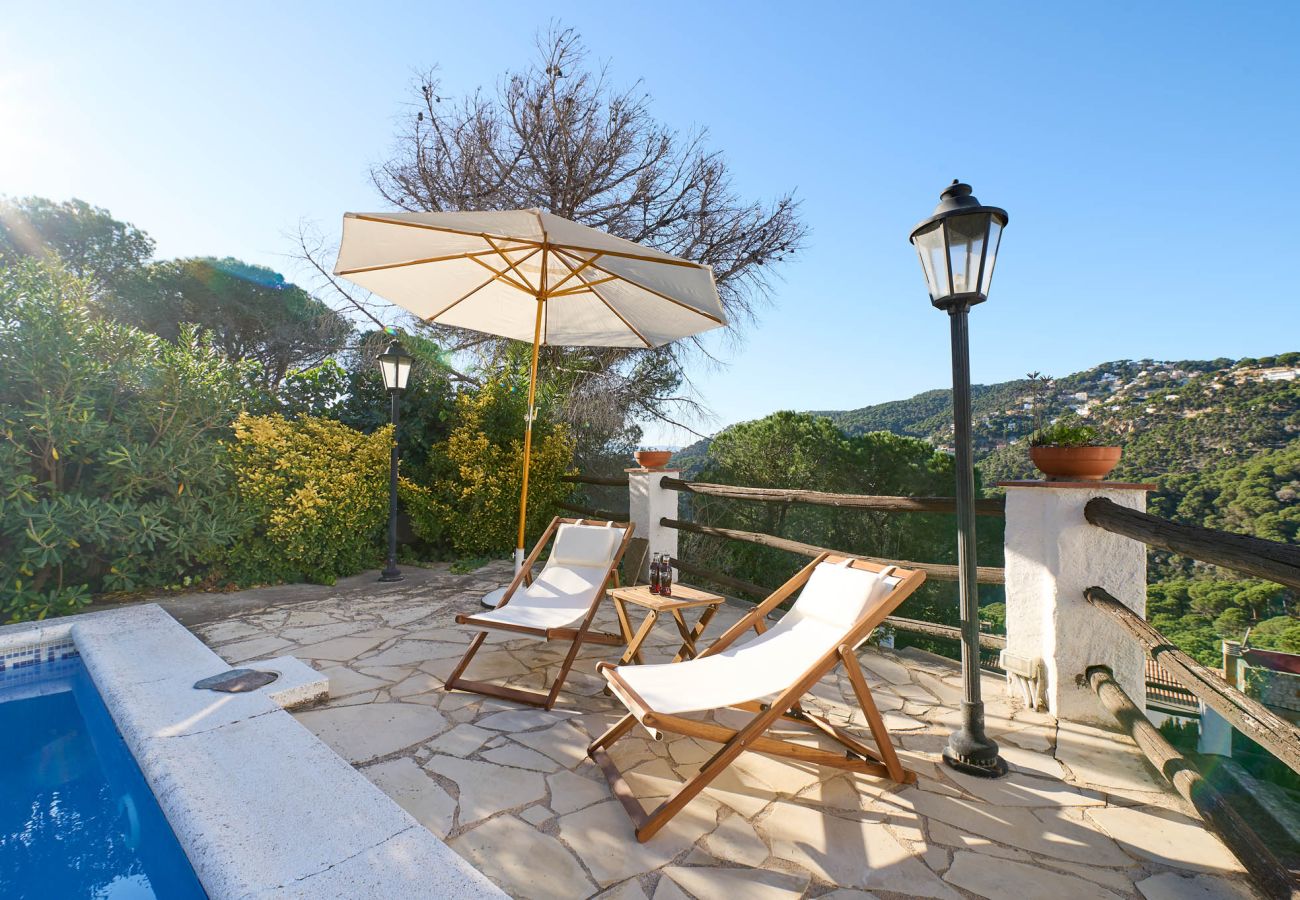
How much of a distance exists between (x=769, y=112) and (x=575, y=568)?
7.46 meters

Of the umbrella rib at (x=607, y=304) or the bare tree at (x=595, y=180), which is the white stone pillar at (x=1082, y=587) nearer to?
the umbrella rib at (x=607, y=304)

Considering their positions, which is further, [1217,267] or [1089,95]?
[1217,267]

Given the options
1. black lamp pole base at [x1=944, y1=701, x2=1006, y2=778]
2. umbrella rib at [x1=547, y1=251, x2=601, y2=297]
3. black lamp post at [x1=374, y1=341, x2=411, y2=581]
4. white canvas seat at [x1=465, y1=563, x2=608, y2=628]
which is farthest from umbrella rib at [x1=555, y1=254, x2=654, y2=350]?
black lamp pole base at [x1=944, y1=701, x2=1006, y2=778]

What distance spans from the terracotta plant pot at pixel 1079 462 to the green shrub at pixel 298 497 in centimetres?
508

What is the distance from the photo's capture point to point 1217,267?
2741 centimetres

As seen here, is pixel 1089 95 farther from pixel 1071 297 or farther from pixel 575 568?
pixel 575 568

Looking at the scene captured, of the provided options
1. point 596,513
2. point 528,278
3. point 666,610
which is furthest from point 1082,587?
point 596,513

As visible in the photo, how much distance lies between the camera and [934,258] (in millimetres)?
2365

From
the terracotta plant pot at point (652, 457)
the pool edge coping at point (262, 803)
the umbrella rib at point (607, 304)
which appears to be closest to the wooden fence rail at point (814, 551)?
the terracotta plant pot at point (652, 457)

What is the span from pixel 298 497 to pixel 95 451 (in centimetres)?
133

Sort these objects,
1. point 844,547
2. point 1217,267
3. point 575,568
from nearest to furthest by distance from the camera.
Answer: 1. point 575,568
2. point 844,547
3. point 1217,267

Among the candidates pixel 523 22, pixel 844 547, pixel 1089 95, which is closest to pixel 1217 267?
pixel 1089 95

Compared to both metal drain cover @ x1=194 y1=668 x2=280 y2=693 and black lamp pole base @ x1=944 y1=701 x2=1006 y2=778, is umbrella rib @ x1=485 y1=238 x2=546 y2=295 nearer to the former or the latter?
metal drain cover @ x1=194 y1=668 x2=280 y2=693

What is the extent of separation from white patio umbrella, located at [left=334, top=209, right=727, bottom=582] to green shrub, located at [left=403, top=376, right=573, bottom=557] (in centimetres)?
197
